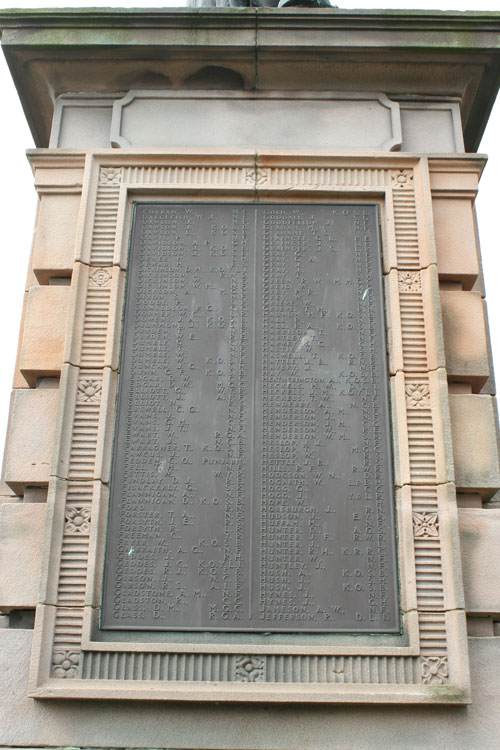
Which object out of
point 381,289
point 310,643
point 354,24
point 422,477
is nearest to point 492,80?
point 354,24

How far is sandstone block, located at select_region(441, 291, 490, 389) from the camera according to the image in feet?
27.5

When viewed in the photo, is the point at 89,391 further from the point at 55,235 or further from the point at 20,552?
the point at 55,235

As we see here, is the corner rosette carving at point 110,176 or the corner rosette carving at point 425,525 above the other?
the corner rosette carving at point 110,176

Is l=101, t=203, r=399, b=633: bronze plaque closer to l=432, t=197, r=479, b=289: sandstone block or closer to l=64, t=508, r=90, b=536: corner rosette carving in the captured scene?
l=64, t=508, r=90, b=536: corner rosette carving

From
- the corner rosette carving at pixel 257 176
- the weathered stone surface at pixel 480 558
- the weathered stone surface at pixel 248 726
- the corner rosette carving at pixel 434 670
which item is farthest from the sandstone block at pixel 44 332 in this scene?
the corner rosette carving at pixel 434 670

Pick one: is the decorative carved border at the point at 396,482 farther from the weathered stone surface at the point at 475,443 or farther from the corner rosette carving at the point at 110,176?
the weathered stone surface at the point at 475,443

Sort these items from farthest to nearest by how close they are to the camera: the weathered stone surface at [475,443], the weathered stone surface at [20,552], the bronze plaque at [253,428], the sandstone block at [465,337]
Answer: the sandstone block at [465,337], the weathered stone surface at [475,443], the weathered stone surface at [20,552], the bronze plaque at [253,428]

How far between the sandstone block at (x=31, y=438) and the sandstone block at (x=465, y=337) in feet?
13.0

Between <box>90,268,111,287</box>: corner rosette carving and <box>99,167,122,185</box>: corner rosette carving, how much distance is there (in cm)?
110

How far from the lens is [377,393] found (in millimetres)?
8102

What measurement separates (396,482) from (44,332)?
379 centimetres

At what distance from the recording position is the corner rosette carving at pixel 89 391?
8.06m

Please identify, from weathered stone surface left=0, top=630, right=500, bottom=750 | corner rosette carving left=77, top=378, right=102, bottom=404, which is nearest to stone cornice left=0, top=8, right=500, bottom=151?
corner rosette carving left=77, top=378, right=102, bottom=404

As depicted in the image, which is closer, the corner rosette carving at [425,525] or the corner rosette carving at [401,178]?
the corner rosette carving at [425,525]
